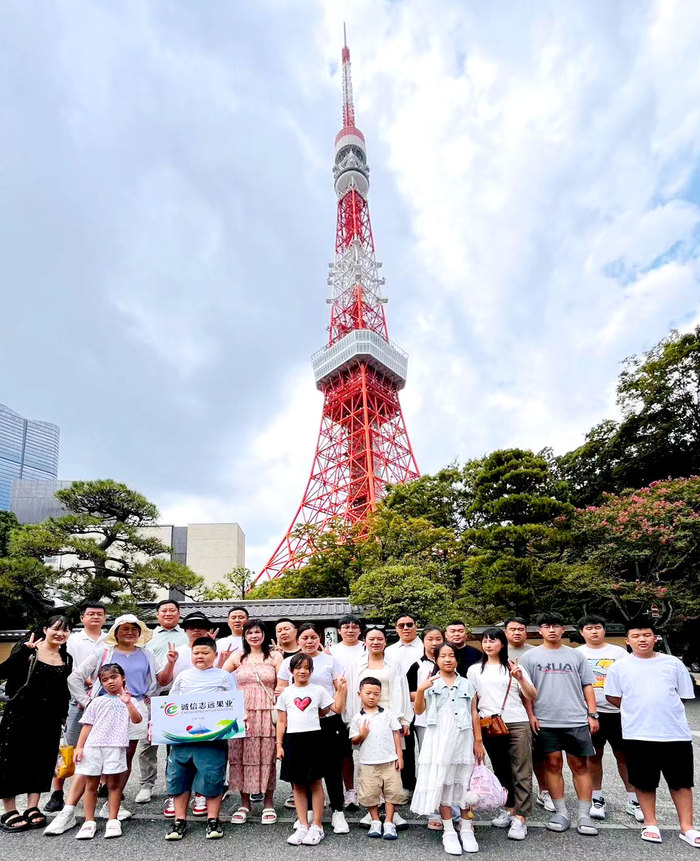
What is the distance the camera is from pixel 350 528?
50.9ft

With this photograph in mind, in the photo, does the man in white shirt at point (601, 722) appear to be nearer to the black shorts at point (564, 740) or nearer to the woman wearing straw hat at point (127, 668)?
the black shorts at point (564, 740)

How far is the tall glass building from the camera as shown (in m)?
89.7

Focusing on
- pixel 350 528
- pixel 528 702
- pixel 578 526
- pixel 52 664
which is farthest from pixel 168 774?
pixel 350 528

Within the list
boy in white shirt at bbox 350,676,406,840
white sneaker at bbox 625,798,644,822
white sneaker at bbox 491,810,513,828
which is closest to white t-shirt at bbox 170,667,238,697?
boy in white shirt at bbox 350,676,406,840

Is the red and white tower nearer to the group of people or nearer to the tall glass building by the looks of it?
the group of people

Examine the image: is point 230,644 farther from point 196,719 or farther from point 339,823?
point 339,823

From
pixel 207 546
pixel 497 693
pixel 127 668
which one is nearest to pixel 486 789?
pixel 497 693

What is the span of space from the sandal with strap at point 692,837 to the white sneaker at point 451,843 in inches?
49.8

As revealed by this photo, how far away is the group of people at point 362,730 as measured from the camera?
2.88 metres

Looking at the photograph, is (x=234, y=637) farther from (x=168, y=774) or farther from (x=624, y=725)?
(x=624, y=725)

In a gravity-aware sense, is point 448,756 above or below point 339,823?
above

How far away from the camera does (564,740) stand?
122 inches

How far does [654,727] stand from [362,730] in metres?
1.72

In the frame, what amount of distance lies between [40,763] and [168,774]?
86 centimetres
